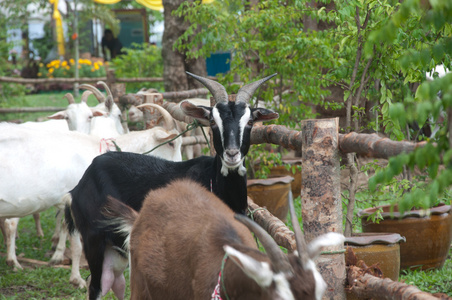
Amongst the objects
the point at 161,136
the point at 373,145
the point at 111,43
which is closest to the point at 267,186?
the point at 161,136

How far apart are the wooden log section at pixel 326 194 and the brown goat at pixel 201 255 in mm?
425

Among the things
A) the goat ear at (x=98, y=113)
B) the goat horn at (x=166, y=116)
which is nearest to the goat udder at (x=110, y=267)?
the goat horn at (x=166, y=116)

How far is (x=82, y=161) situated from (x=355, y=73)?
10.9 ft

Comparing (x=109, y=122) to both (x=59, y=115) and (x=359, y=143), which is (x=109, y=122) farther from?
(x=359, y=143)

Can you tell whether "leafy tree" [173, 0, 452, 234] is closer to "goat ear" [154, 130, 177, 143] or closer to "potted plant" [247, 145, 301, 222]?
"potted plant" [247, 145, 301, 222]

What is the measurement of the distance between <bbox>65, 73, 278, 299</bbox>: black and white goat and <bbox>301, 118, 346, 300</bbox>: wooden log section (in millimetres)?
1134

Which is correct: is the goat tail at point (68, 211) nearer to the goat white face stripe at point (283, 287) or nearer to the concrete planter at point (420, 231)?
the concrete planter at point (420, 231)

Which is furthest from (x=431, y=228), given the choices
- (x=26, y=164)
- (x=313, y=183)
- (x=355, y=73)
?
(x=26, y=164)

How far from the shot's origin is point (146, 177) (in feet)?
14.2

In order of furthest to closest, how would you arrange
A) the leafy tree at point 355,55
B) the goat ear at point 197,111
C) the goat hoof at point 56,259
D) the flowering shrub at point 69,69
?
the flowering shrub at point 69,69 → the goat hoof at point 56,259 → the goat ear at point 197,111 → the leafy tree at point 355,55

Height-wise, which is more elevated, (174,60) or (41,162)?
(174,60)

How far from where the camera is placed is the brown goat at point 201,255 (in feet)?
7.24

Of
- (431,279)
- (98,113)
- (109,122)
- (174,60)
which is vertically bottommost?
(431,279)

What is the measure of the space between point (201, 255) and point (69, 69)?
1959 centimetres
